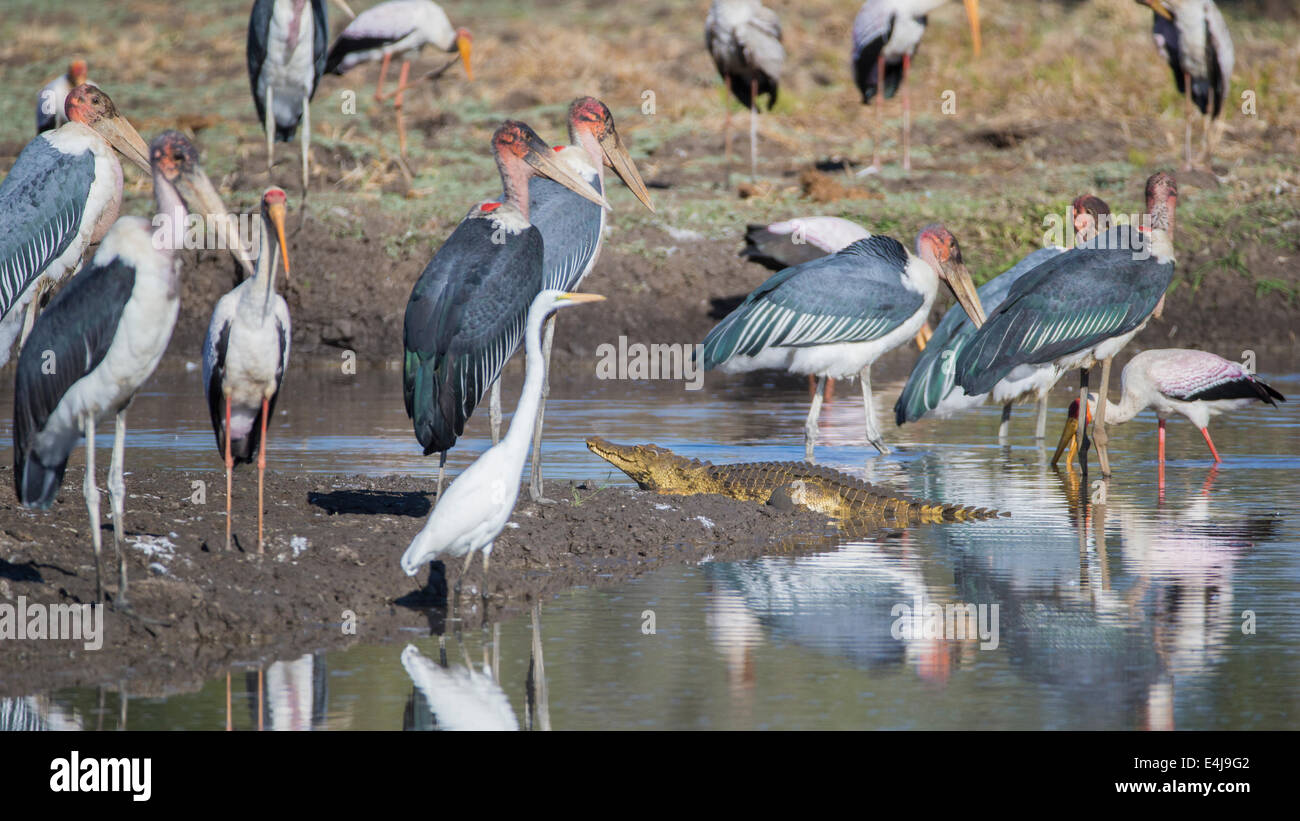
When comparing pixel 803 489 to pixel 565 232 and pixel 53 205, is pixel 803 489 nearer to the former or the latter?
pixel 565 232

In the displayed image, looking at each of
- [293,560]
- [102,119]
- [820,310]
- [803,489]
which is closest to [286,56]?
[102,119]

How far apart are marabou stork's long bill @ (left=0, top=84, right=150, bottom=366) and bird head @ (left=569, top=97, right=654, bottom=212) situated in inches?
94.8

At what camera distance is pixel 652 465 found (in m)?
9.74

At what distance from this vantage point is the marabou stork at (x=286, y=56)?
15195mm

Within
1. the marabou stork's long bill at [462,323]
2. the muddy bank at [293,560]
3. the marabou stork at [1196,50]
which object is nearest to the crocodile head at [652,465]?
the muddy bank at [293,560]

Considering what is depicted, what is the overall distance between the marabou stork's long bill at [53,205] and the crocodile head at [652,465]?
283 centimetres

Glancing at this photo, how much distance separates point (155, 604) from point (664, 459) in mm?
3704

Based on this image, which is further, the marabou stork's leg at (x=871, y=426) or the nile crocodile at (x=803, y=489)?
the marabou stork's leg at (x=871, y=426)

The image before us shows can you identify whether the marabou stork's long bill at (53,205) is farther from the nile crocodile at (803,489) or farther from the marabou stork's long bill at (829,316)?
the marabou stork's long bill at (829,316)

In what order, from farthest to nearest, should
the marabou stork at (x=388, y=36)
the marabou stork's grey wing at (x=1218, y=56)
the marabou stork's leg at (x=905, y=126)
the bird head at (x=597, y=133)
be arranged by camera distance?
the marabou stork's leg at (x=905, y=126)
the marabou stork's grey wing at (x=1218, y=56)
the marabou stork at (x=388, y=36)
the bird head at (x=597, y=133)

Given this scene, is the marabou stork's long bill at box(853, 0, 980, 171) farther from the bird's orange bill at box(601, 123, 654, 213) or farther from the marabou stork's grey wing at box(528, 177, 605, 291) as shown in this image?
the marabou stork's grey wing at box(528, 177, 605, 291)

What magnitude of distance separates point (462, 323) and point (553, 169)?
1.45m
